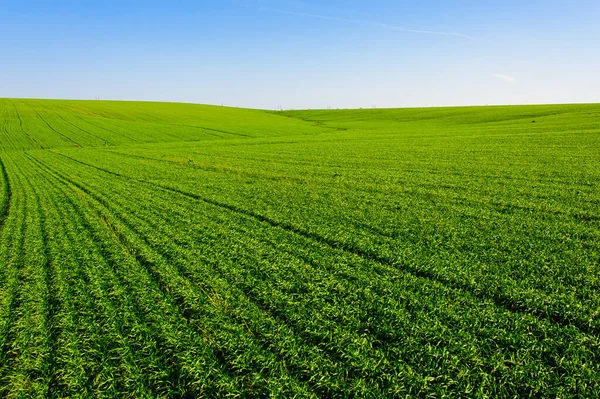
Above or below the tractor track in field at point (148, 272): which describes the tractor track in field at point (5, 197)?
below

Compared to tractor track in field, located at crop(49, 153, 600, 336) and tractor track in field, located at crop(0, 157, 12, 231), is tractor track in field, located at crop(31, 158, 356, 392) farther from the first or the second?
tractor track in field, located at crop(0, 157, 12, 231)

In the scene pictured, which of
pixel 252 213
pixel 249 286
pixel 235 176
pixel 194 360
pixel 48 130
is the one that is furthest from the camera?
pixel 48 130

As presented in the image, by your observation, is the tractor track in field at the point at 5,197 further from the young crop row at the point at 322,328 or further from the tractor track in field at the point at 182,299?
the young crop row at the point at 322,328

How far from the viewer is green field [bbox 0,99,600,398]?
589cm

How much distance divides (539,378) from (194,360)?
18.0ft

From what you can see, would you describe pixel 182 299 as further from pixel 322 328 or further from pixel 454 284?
pixel 454 284

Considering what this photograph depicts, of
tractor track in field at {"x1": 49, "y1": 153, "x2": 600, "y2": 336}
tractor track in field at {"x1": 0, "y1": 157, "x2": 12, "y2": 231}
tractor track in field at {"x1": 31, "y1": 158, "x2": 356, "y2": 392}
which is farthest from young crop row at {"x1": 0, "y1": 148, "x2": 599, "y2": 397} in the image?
tractor track in field at {"x1": 0, "y1": 157, "x2": 12, "y2": 231}

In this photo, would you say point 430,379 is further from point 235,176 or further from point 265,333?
point 235,176

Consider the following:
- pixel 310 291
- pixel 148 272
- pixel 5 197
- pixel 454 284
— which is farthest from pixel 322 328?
pixel 5 197

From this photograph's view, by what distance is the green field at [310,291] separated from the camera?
5895 mm

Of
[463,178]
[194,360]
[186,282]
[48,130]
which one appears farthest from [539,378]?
[48,130]

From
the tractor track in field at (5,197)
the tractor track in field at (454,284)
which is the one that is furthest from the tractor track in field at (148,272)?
the tractor track in field at (454,284)

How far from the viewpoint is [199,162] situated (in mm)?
34219

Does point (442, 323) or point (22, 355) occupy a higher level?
point (442, 323)
